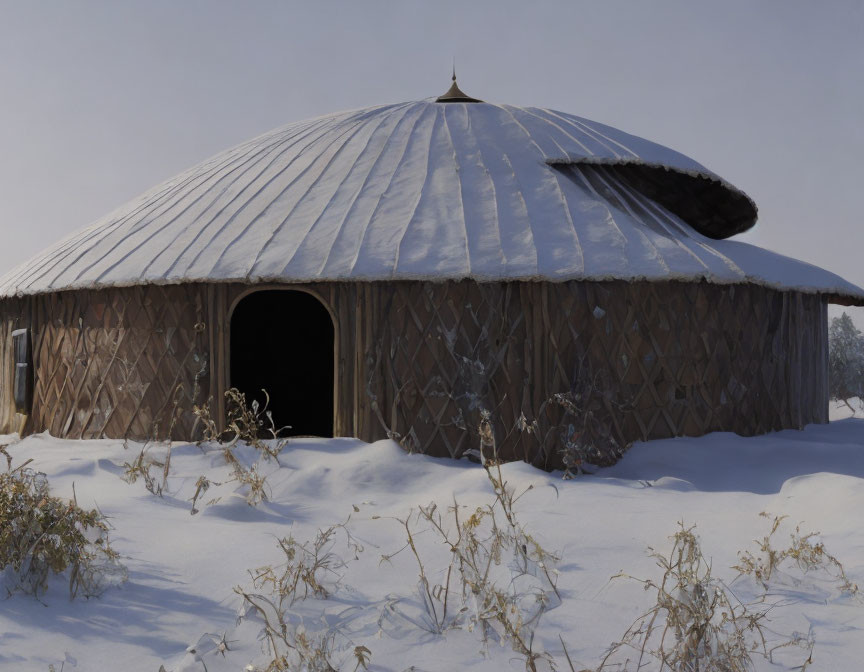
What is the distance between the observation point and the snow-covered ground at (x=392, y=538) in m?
2.91

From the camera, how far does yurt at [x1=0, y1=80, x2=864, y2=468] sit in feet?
20.6

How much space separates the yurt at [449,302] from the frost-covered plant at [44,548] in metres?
3.03

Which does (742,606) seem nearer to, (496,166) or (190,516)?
(190,516)

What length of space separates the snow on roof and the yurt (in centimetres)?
3

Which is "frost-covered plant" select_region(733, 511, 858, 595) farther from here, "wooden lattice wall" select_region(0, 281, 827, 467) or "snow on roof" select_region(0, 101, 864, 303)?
"snow on roof" select_region(0, 101, 864, 303)

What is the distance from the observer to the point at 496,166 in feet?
25.4

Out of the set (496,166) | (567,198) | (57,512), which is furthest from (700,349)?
(57,512)

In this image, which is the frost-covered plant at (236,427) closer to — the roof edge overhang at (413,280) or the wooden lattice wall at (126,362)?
the wooden lattice wall at (126,362)

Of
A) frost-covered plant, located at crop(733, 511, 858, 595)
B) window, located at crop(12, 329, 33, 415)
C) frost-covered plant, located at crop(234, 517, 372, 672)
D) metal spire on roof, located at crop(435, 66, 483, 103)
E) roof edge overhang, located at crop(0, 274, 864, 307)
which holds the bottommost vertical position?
frost-covered plant, located at crop(234, 517, 372, 672)

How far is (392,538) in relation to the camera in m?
4.29

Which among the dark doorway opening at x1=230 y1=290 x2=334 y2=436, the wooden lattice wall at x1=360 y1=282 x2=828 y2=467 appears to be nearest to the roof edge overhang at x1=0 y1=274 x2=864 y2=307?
the wooden lattice wall at x1=360 y1=282 x2=828 y2=467

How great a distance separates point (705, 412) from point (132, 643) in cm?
519

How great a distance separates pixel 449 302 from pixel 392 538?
2469mm

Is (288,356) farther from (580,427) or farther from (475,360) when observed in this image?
(580,427)
